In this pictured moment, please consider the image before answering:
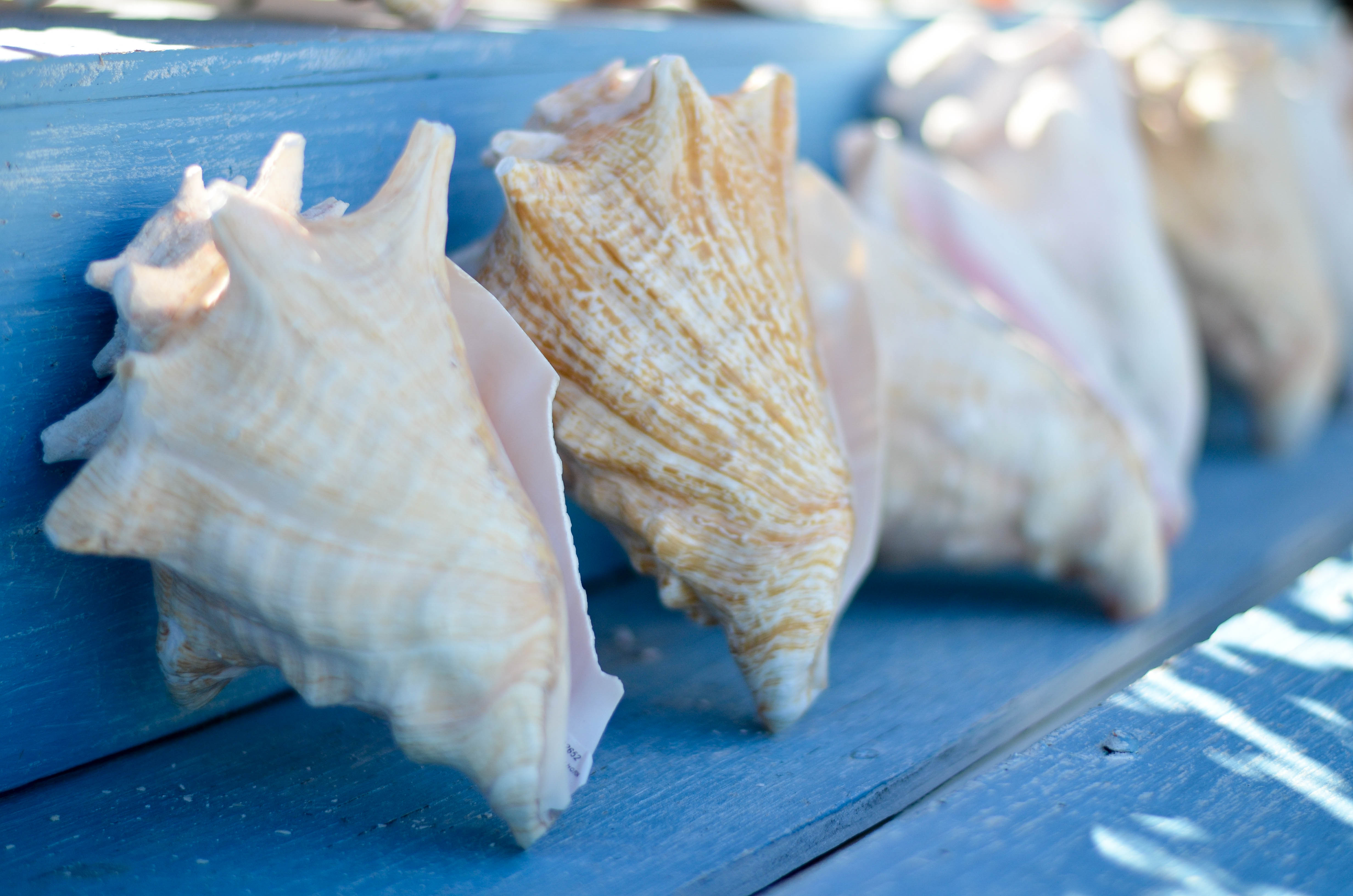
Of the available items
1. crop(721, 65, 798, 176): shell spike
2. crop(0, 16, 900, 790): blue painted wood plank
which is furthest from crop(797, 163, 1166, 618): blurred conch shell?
crop(0, 16, 900, 790): blue painted wood plank

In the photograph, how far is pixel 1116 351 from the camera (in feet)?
4.68

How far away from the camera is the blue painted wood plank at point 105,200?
2.45ft

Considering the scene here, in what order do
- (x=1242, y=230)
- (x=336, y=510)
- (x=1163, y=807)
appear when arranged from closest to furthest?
1. (x=336, y=510)
2. (x=1163, y=807)
3. (x=1242, y=230)

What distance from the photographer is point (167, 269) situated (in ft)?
2.32

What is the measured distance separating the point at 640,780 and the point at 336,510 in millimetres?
328

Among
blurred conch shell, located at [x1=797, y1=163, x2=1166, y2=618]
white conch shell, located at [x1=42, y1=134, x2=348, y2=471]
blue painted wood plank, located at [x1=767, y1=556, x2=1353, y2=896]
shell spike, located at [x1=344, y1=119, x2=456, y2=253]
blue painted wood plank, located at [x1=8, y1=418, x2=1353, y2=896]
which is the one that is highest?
shell spike, located at [x1=344, y1=119, x2=456, y2=253]

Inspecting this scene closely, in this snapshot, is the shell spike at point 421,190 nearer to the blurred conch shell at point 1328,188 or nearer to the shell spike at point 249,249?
the shell spike at point 249,249

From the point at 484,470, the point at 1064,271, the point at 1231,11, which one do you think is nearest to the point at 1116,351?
the point at 1064,271

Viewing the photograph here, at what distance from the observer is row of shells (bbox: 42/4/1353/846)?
652mm

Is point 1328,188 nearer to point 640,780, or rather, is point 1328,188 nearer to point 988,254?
point 988,254

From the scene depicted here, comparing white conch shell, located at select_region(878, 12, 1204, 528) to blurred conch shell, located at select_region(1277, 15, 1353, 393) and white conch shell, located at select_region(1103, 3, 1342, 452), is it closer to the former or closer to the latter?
white conch shell, located at select_region(1103, 3, 1342, 452)

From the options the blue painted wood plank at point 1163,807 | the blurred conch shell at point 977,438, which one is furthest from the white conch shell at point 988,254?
the blue painted wood plank at point 1163,807

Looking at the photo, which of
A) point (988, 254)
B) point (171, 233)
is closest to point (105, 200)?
point (171, 233)

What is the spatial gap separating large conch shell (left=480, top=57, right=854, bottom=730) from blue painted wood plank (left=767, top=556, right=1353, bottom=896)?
17 cm
